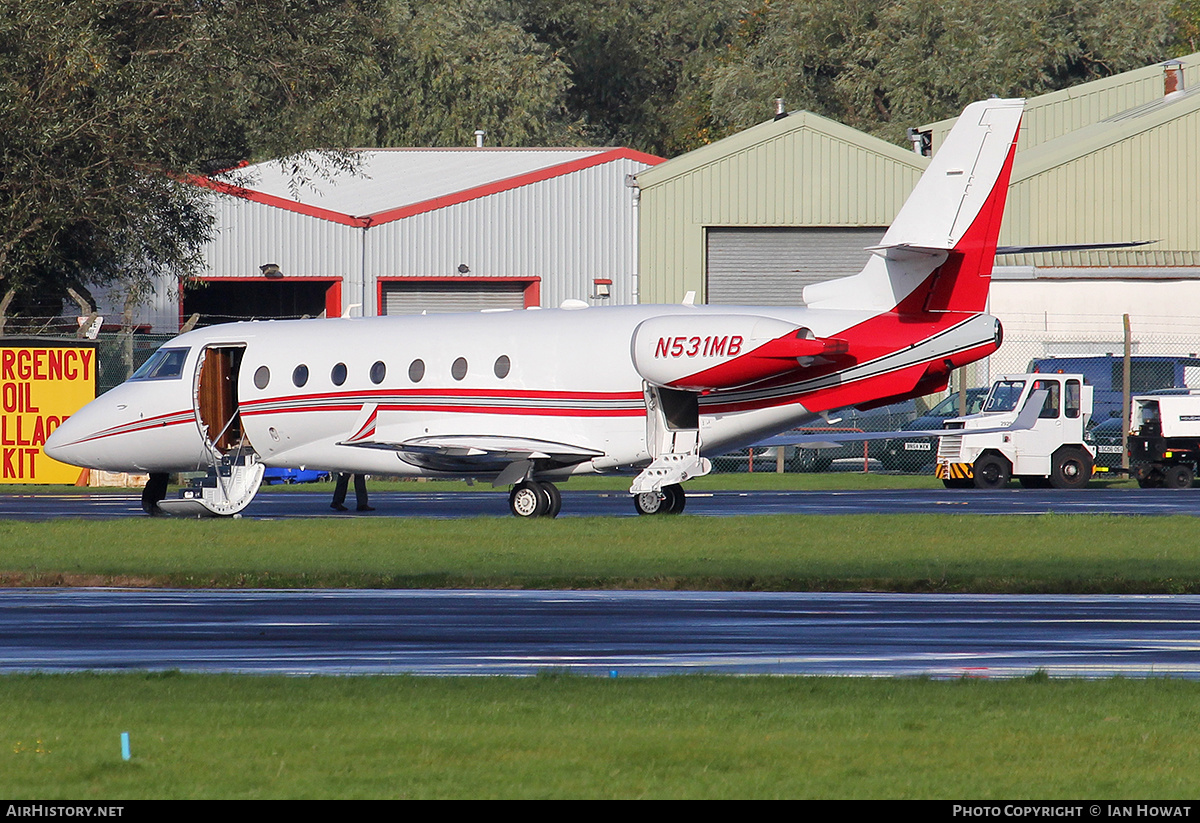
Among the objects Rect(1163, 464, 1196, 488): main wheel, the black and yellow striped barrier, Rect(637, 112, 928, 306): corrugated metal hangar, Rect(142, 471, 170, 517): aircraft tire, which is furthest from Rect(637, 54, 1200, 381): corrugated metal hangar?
Rect(142, 471, 170, 517): aircraft tire

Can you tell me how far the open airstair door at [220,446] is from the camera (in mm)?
28109

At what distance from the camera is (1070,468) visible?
37.3 meters

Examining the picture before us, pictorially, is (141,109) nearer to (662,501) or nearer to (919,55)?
(662,501)

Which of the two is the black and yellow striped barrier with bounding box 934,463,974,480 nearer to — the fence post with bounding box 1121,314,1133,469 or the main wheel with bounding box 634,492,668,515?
the fence post with bounding box 1121,314,1133,469

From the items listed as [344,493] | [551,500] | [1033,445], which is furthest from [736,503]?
[1033,445]

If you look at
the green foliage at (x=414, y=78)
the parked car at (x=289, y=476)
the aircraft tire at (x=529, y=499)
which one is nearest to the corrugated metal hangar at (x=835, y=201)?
the green foliage at (x=414, y=78)

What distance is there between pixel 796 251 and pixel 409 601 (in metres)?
38.4

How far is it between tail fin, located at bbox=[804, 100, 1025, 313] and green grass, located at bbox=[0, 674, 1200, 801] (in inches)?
567

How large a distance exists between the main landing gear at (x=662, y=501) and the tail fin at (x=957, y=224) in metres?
4.22

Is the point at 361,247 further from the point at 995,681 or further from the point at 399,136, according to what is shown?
the point at 995,681

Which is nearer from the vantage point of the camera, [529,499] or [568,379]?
[568,379]

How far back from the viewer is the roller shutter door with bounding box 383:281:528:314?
55.5 metres

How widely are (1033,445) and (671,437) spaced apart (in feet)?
43.5

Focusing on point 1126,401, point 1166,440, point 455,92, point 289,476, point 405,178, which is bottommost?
point 289,476
